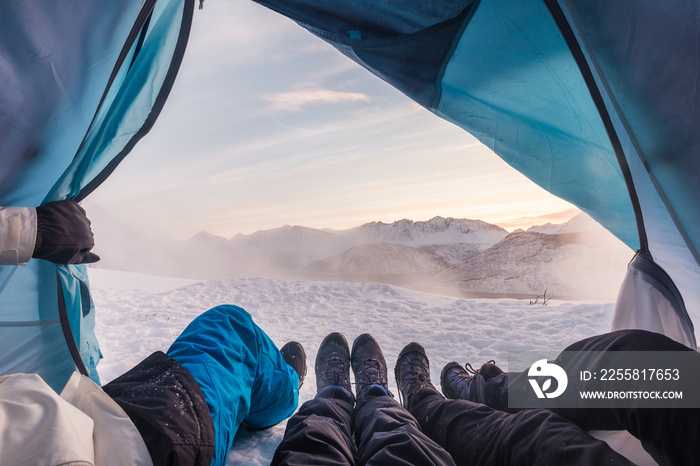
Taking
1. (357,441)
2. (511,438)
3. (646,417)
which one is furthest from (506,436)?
(357,441)

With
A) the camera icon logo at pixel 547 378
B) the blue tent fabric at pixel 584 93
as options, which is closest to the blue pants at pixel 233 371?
the camera icon logo at pixel 547 378

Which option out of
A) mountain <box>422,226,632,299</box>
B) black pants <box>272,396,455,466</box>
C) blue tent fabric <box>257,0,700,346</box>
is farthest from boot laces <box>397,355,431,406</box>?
mountain <box>422,226,632,299</box>

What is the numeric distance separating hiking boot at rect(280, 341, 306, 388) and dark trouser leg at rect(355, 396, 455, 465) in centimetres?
75

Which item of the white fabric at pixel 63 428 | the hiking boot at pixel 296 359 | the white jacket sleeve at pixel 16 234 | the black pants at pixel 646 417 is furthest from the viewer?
the hiking boot at pixel 296 359

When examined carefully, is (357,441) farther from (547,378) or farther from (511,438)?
(547,378)

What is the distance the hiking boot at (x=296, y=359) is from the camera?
1.89 m

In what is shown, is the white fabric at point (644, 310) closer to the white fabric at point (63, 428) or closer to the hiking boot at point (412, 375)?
the hiking boot at point (412, 375)

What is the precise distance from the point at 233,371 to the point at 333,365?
787 millimetres

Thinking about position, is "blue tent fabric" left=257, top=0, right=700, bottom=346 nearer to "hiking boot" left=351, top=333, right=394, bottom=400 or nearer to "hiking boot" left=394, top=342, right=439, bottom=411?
"hiking boot" left=394, top=342, right=439, bottom=411

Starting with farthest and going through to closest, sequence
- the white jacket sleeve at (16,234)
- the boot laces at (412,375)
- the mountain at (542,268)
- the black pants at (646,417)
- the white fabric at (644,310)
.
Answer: the mountain at (542,268) → the boot laces at (412,375) → the white fabric at (644,310) → the white jacket sleeve at (16,234) → the black pants at (646,417)

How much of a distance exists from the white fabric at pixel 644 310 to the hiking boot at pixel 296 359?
4.45ft

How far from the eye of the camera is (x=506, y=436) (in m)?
0.93

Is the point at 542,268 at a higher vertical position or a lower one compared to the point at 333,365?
higher

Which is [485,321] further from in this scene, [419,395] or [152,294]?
[152,294]
